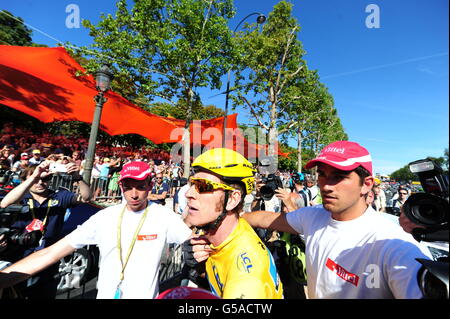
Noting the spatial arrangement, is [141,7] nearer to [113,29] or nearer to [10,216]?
[113,29]

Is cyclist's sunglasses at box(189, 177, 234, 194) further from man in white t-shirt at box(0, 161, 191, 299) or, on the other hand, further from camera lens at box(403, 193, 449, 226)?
camera lens at box(403, 193, 449, 226)

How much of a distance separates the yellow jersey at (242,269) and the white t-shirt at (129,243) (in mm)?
717

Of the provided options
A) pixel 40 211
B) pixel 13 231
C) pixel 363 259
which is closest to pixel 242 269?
pixel 363 259

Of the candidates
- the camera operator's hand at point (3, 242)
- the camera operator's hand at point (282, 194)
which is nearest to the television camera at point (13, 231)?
the camera operator's hand at point (3, 242)

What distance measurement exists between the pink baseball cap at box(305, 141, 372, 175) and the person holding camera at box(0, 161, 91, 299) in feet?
11.6

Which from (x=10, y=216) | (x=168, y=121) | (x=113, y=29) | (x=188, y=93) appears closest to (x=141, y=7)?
(x=113, y=29)

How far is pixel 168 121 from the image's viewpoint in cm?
1716

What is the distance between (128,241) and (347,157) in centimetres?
228

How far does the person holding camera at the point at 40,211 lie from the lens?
288 cm

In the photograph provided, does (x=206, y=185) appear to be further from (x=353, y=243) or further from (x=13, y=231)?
(x=13, y=231)

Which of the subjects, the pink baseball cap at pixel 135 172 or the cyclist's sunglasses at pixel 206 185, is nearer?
the cyclist's sunglasses at pixel 206 185

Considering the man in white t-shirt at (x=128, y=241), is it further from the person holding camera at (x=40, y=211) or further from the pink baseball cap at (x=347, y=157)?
the pink baseball cap at (x=347, y=157)

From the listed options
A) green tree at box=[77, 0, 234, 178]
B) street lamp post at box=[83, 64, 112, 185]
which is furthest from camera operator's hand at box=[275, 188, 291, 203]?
green tree at box=[77, 0, 234, 178]
